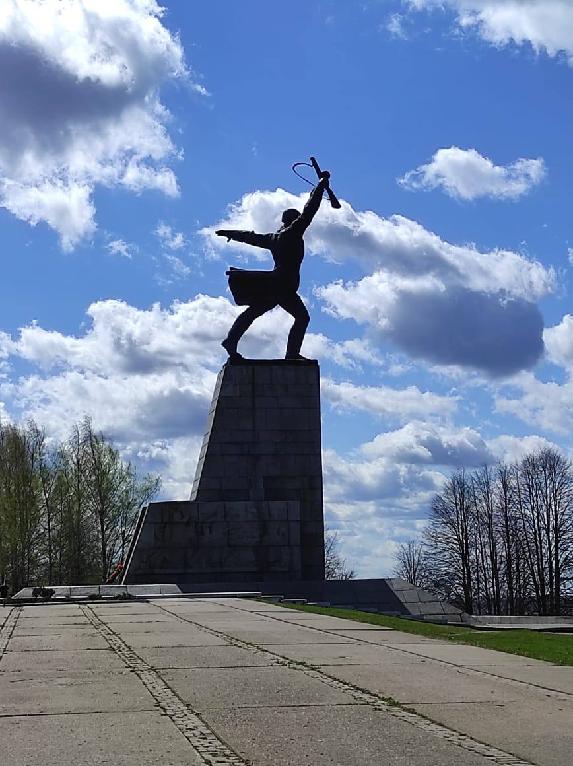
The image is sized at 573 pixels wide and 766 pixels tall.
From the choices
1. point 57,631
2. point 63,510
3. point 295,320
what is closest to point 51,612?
point 57,631

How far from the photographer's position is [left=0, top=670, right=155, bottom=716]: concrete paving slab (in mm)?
7285

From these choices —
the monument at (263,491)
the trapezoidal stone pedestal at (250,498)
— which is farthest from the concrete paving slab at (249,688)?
the trapezoidal stone pedestal at (250,498)

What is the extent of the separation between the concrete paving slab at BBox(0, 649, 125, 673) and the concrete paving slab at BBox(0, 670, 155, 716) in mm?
305

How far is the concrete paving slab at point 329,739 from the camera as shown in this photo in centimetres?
571

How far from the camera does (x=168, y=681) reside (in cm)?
859

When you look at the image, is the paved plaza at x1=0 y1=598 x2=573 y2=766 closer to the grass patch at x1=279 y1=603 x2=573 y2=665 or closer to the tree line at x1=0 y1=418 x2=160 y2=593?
the grass patch at x1=279 y1=603 x2=573 y2=665

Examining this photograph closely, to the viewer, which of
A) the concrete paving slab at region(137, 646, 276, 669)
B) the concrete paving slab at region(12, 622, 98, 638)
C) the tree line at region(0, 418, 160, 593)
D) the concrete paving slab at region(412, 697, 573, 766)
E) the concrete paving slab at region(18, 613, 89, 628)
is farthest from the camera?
the tree line at region(0, 418, 160, 593)

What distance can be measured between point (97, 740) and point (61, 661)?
4.11m

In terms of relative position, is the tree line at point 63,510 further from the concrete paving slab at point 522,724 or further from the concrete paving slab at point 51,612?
the concrete paving slab at point 522,724

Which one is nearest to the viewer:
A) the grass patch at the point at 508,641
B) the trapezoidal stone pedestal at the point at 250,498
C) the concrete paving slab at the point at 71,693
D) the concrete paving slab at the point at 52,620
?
the concrete paving slab at the point at 71,693

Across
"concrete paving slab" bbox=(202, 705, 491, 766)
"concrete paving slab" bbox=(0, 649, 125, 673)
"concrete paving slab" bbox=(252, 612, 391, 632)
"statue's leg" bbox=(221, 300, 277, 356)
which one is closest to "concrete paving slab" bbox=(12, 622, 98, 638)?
"concrete paving slab" bbox=(0, 649, 125, 673)

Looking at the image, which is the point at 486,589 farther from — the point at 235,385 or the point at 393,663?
the point at 393,663

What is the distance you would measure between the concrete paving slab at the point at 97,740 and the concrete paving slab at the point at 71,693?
0.93 feet

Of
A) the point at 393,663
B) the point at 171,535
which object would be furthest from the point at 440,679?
the point at 171,535
